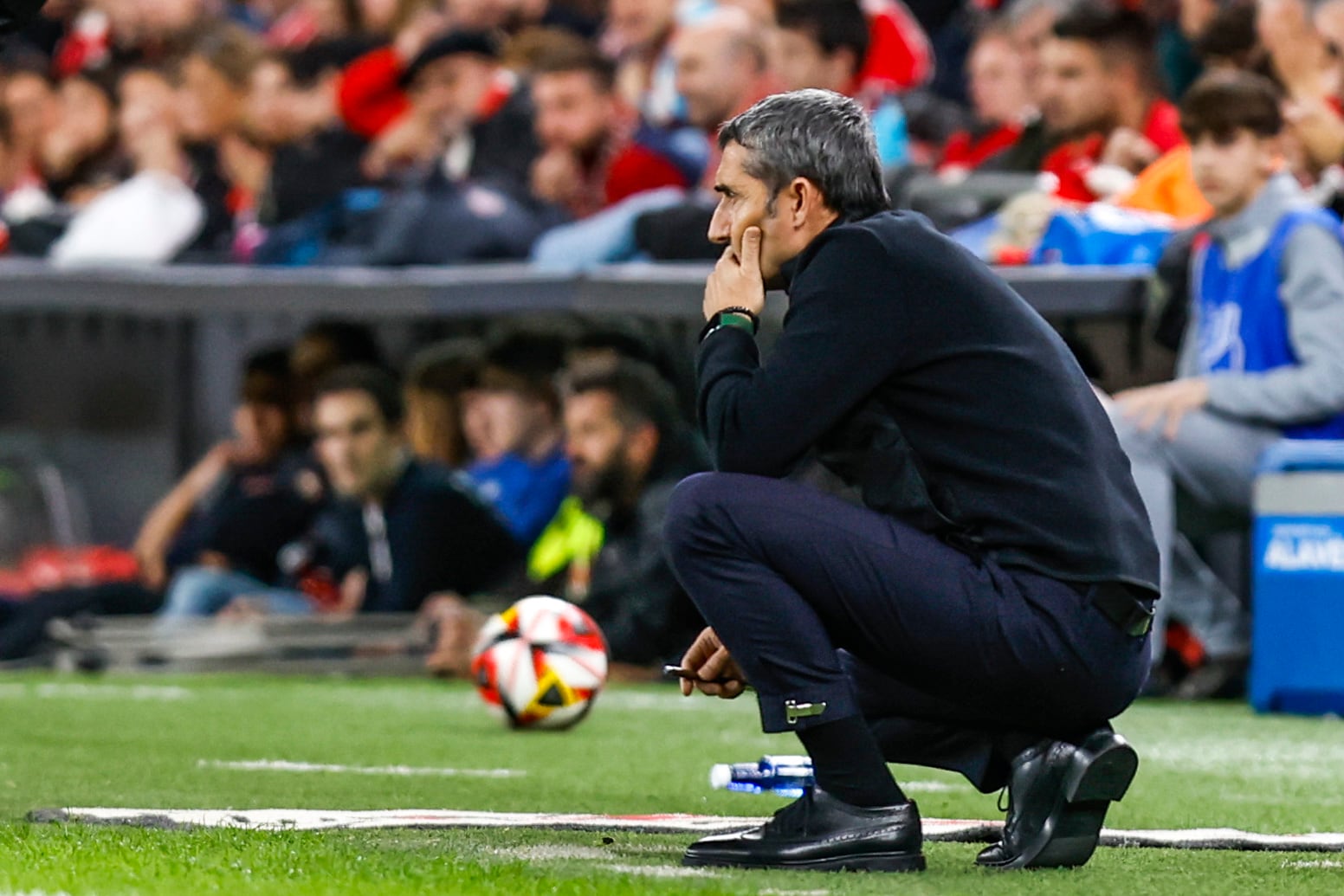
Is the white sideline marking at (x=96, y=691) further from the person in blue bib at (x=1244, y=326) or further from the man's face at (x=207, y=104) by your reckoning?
the man's face at (x=207, y=104)

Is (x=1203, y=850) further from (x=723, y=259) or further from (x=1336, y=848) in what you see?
(x=723, y=259)

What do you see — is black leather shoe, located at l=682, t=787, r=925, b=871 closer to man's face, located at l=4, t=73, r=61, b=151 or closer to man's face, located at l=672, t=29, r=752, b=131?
man's face, located at l=672, t=29, r=752, b=131

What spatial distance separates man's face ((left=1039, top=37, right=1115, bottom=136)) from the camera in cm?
930

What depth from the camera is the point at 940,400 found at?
3785mm

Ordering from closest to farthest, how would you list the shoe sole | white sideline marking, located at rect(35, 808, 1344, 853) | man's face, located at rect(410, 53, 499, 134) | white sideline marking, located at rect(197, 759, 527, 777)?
the shoe sole, white sideline marking, located at rect(35, 808, 1344, 853), white sideline marking, located at rect(197, 759, 527, 777), man's face, located at rect(410, 53, 499, 134)

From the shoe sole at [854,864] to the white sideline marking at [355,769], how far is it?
71.4 inches

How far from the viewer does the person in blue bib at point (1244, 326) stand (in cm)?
777

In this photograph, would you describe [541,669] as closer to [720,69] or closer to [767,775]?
[767,775]

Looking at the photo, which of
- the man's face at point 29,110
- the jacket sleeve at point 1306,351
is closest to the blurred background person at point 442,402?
the jacket sleeve at point 1306,351

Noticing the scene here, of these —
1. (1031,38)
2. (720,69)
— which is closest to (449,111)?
(720,69)

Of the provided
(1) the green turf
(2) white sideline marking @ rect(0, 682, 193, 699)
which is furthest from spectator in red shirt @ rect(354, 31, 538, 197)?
(1) the green turf

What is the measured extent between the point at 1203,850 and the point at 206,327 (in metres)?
8.18

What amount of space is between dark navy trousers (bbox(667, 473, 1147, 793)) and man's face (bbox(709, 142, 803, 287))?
0.39 meters

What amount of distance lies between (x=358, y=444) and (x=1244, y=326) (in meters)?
3.89
